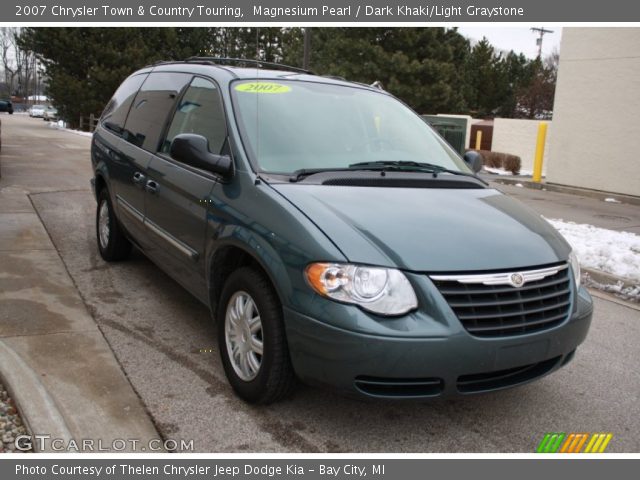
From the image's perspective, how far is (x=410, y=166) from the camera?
13.3ft

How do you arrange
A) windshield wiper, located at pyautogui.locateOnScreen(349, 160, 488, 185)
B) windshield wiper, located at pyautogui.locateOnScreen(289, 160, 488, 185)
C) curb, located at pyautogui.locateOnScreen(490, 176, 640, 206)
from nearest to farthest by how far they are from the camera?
windshield wiper, located at pyautogui.locateOnScreen(289, 160, 488, 185)
windshield wiper, located at pyautogui.locateOnScreen(349, 160, 488, 185)
curb, located at pyautogui.locateOnScreen(490, 176, 640, 206)

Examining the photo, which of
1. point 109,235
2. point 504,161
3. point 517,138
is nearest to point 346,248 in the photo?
point 109,235

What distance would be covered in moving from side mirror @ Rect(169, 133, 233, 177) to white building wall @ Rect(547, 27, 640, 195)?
12123 millimetres

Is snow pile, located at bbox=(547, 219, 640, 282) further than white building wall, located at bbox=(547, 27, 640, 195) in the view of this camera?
No

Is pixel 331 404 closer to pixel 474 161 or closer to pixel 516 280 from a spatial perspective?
pixel 516 280

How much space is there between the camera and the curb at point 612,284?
19.7ft

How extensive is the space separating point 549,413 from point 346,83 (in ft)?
8.73

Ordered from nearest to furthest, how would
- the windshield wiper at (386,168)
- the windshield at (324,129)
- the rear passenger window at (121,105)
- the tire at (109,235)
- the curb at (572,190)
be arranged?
the windshield wiper at (386,168) < the windshield at (324,129) < the rear passenger window at (121,105) < the tire at (109,235) < the curb at (572,190)

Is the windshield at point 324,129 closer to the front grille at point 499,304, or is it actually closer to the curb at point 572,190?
the front grille at point 499,304

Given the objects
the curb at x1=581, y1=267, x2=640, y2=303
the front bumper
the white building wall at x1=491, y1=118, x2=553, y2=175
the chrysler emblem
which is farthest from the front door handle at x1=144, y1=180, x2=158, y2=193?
the white building wall at x1=491, y1=118, x2=553, y2=175

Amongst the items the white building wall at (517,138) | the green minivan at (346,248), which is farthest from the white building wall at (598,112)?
the green minivan at (346,248)

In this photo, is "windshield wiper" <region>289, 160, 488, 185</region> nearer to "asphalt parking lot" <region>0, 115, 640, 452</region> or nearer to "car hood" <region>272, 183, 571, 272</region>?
"car hood" <region>272, 183, 571, 272</region>

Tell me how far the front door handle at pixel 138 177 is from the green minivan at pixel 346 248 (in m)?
0.20

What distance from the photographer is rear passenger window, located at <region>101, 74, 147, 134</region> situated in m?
5.82
